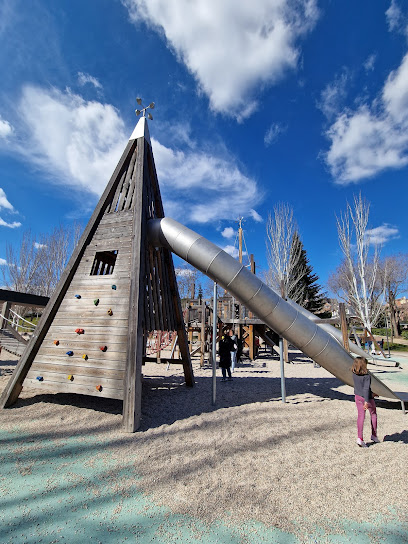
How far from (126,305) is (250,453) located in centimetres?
316

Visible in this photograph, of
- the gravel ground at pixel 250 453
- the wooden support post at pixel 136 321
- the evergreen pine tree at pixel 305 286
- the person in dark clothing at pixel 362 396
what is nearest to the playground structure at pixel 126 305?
the wooden support post at pixel 136 321

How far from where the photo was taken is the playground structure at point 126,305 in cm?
488

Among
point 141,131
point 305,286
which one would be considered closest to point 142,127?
point 141,131

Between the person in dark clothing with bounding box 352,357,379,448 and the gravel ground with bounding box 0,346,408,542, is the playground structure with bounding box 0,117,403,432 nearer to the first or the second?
the gravel ground with bounding box 0,346,408,542

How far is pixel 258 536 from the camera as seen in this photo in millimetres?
2322

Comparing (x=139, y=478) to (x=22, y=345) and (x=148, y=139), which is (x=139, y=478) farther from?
(x=148, y=139)

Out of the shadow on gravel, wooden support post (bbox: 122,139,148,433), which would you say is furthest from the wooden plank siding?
the shadow on gravel

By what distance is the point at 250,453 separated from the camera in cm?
388

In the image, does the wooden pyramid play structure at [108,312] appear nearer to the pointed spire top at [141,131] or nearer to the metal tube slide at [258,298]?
the pointed spire top at [141,131]

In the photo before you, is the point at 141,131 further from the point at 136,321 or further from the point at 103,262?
the point at 136,321

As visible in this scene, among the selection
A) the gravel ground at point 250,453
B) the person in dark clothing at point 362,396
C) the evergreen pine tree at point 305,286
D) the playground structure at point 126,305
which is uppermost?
the evergreen pine tree at point 305,286

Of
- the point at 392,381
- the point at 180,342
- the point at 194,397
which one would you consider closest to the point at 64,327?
the point at 180,342

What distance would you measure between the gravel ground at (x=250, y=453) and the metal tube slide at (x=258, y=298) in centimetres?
115

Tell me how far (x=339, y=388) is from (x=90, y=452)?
7567 millimetres
